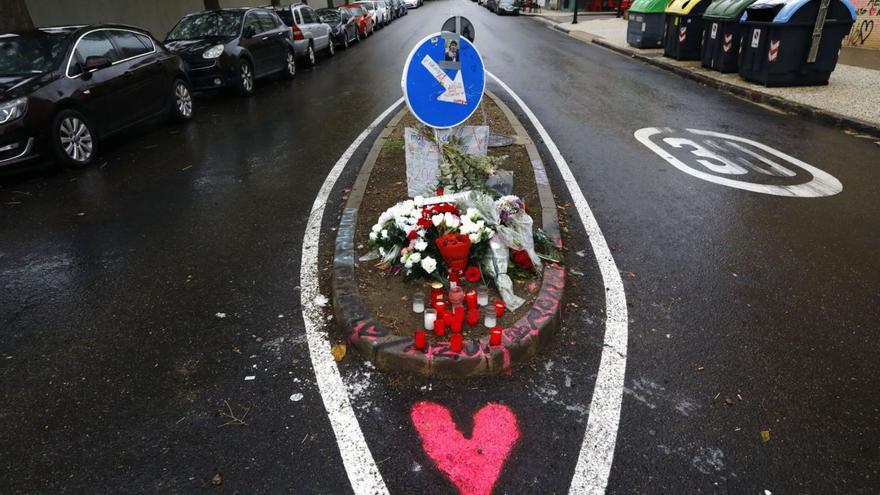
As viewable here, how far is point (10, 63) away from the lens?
24.0 feet

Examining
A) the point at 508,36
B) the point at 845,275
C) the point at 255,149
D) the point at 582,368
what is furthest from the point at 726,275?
the point at 508,36

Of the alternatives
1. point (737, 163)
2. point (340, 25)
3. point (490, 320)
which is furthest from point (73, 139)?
point (340, 25)

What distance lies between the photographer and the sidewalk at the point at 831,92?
9.38 m

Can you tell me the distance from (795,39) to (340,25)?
15592 millimetres

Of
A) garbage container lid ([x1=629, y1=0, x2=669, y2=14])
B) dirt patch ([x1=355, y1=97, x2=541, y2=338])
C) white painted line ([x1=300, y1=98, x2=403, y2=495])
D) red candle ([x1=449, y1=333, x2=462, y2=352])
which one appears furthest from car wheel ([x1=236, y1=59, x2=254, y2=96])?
garbage container lid ([x1=629, y1=0, x2=669, y2=14])

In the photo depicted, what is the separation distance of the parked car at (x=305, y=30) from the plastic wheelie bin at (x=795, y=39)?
11.6 meters

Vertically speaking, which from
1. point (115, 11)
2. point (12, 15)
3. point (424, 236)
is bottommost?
point (424, 236)

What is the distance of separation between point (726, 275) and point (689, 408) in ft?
6.10

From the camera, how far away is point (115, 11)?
56.0 ft

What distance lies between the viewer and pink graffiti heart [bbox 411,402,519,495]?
262 centimetres

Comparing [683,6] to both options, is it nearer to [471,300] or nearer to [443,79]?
[443,79]

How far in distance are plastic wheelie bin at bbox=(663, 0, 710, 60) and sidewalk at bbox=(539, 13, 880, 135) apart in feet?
1.13

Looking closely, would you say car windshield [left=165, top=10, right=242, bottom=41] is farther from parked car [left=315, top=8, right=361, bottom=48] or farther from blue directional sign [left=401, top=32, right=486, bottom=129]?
blue directional sign [left=401, top=32, right=486, bottom=129]

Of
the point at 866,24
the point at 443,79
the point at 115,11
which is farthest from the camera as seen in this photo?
the point at 115,11
